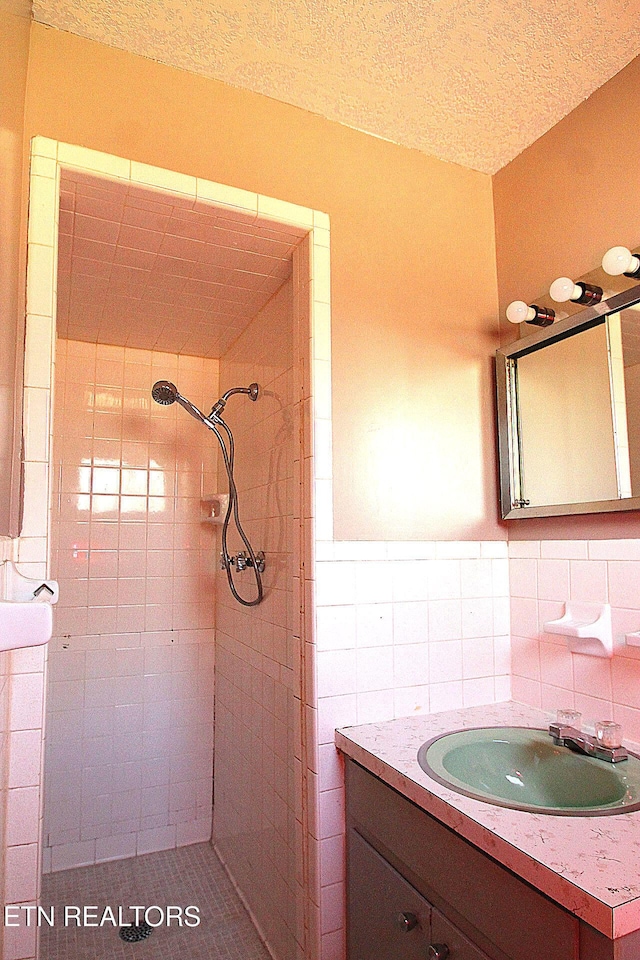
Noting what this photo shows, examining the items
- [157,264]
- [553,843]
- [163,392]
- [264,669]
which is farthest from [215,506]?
[553,843]

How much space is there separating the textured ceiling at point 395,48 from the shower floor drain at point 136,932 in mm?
2650

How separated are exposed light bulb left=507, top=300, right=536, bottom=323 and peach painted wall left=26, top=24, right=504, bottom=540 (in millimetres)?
235

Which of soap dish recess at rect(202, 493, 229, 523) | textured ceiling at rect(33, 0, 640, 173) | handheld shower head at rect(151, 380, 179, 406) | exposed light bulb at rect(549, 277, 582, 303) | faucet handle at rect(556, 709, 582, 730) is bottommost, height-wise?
faucet handle at rect(556, 709, 582, 730)

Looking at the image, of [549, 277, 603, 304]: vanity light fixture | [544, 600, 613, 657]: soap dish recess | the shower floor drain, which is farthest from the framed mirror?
the shower floor drain

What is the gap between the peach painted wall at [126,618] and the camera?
8.22 ft

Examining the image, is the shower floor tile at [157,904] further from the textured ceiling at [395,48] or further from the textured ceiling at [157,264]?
the textured ceiling at [395,48]

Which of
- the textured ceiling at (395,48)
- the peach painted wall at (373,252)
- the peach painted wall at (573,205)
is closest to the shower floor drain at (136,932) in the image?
the peach painted wall at (373,252)

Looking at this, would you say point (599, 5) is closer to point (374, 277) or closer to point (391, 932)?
point (374, 277)

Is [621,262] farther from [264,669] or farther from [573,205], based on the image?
[264,669]

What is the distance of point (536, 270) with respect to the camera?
181 centimetres

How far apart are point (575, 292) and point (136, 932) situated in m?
2.42

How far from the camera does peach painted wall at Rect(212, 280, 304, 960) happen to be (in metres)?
1.84

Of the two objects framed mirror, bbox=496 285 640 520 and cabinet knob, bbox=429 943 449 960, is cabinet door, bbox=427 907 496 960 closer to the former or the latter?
cabinet knob, bbox=429 943 449 960

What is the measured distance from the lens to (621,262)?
4.48 feet
